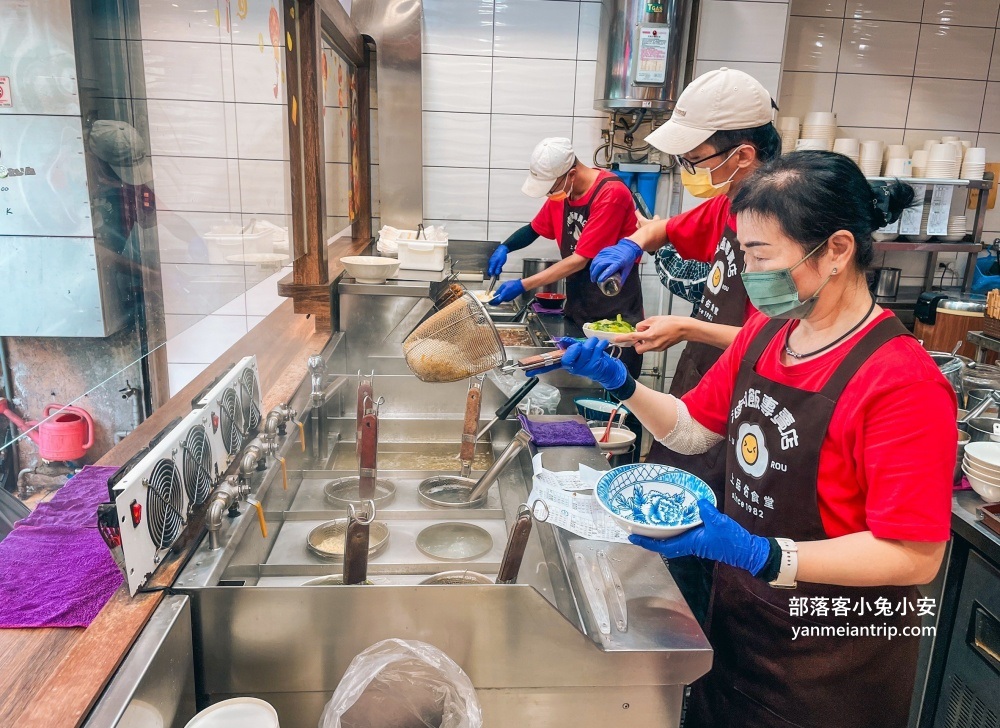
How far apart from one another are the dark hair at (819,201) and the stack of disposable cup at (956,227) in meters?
4.07

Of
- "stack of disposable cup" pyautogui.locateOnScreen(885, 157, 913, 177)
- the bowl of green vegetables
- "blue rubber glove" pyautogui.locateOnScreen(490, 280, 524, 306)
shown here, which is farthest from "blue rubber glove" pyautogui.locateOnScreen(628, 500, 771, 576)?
"stack of disposable cup" pyautogui.locateOnScreen(885, 157, 913, 177)

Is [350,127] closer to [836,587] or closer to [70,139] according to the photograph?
[70,139]

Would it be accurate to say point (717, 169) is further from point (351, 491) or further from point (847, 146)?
point (847, 146)

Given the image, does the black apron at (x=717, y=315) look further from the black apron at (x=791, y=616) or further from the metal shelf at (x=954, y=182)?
the metal shelf at (x=954, y=182)

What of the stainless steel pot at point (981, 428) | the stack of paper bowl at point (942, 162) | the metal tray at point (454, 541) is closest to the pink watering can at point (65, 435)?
the metal tray at point (454, 541)

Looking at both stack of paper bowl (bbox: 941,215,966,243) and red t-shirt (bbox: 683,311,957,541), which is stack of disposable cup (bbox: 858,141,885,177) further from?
red t-shirt (bbox: 683,311,957,541)

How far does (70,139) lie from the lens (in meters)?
1.53

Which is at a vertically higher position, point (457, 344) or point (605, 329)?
point (457, 344)

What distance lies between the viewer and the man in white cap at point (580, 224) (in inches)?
144

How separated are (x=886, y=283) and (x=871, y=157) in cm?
90

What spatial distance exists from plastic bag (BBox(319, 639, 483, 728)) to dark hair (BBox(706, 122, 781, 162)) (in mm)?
1874

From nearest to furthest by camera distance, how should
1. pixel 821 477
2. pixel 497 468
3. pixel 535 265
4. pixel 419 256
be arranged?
pixel 821 477, pixel 497 468, pixel 419 256, pixel 535 265

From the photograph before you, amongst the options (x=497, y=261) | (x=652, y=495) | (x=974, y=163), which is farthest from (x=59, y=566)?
(x=974, y=163)

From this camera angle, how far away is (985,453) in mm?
2146
